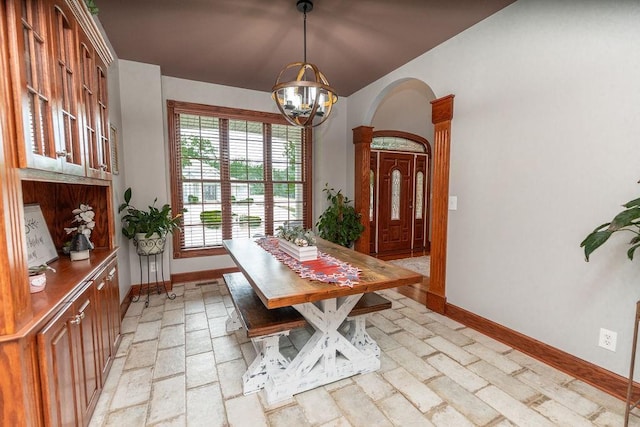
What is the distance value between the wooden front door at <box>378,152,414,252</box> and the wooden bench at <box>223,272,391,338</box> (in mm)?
3522

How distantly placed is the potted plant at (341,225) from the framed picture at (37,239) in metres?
3.22

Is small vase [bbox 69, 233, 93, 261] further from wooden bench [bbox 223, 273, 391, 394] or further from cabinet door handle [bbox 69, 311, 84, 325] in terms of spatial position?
wooden bench [bbox 223, 273, 391, 394]

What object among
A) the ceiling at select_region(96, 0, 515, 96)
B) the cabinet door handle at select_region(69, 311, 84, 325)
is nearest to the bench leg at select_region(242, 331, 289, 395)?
the cabinet door handle at select_region(69, 311, 84, 325)

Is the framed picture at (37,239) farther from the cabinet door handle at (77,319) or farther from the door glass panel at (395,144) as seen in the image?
the door glass panel at (395,144)

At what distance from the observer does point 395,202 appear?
596cm

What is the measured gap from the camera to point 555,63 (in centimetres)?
216

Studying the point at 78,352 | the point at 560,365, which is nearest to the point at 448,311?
the point at 560,365

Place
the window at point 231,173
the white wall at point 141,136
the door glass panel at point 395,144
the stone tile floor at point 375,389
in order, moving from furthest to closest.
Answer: the door glass panel at point 395,144
the window at point 231,173
the white wall at point 141,136
the stone tile floor at point 375,389

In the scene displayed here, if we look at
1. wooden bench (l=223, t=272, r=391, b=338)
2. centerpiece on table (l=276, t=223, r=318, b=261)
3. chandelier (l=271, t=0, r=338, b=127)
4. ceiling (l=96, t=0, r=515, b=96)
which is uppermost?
ceiling (l=96, t=0, r=515, b=96)

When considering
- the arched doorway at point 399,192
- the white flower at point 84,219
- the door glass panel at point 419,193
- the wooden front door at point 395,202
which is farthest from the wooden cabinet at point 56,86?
the door glass panel at point 419,193

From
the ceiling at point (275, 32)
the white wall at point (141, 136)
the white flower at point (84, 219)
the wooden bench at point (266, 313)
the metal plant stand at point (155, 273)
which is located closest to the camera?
the wooden bench at point (266, 313)

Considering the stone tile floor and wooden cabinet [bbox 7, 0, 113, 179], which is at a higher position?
wooden cabinet [bbox 7, 0, 113, 179]

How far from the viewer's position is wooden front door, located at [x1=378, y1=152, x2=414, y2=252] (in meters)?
5.78

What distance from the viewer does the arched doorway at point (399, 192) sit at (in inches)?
224
